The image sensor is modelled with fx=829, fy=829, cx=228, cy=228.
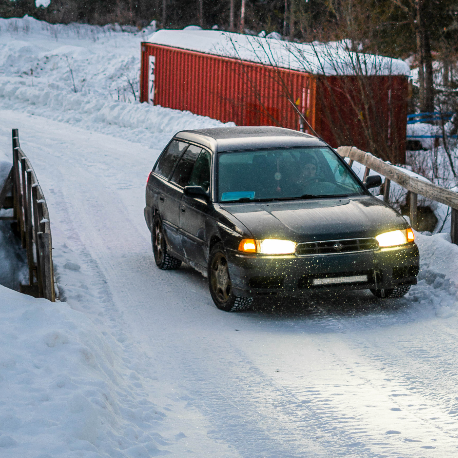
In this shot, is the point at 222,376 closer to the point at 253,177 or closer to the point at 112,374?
the point at 112,374

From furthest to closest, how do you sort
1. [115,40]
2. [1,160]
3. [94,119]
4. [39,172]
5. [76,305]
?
1. [115,40]
2. [94,119]
3. [39,172]
4. [1,160]
5. [76,305]

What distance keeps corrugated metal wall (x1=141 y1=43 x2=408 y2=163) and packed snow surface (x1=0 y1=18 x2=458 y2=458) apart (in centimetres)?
887

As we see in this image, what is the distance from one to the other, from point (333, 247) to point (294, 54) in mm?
11869

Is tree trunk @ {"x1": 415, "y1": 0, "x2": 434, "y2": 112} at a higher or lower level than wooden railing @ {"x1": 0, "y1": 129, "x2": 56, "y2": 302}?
higher

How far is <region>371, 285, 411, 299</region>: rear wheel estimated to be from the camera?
7878 mm

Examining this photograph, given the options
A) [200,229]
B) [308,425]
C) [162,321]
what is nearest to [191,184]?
[200,229]

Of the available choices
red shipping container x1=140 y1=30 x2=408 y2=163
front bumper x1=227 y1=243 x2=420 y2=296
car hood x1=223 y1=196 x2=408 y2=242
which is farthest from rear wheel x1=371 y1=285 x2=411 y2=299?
red shipping container x1=140 y1=30 x2=408 y2=163

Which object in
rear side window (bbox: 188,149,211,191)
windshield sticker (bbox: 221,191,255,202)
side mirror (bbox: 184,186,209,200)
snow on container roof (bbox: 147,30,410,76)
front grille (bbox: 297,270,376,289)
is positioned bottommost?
front grille (bbox: 297,270,376,289)

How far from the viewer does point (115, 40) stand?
1896 inches

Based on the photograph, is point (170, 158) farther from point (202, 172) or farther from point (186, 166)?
point (202, 172)

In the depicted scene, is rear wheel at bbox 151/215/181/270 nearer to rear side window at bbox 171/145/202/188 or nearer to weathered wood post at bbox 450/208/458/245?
rear side window at bbox 171/145/202/188

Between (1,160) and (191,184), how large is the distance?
3688 mm

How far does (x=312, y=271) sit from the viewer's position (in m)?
7.27

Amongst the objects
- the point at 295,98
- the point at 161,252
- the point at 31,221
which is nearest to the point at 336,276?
the point at 161,252
